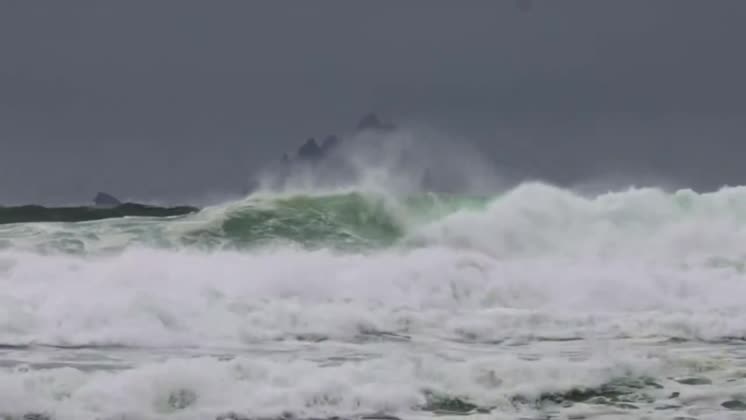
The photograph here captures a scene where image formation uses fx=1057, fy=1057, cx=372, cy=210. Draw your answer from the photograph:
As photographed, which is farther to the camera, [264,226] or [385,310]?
[264,226]

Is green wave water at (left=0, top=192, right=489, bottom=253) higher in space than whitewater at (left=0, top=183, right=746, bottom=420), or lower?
higher

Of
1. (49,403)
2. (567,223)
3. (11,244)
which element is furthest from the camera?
(567,223)

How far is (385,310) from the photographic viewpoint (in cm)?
1384

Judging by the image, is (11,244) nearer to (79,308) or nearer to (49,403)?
(79,308)

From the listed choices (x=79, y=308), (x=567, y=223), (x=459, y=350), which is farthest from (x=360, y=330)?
(x=567, y=223)

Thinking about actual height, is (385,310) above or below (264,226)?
below

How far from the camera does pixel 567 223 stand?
78.4 ft

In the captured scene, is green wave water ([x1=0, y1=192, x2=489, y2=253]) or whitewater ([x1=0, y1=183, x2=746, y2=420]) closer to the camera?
whitewater ([x1=0, y1=183, x2=746, y2=420])

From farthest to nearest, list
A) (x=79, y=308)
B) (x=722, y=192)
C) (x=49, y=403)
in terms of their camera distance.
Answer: (x=722, y=192) → (x=79, y=308) → (x=49, y=403)

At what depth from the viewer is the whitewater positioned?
27.4 feet

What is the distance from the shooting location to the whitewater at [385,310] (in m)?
8.34

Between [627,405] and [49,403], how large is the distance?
14.8 ft

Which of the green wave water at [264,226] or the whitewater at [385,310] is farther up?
the green wave water at [264,226]

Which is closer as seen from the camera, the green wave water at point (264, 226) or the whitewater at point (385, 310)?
the whitewater at point (385, 310)
